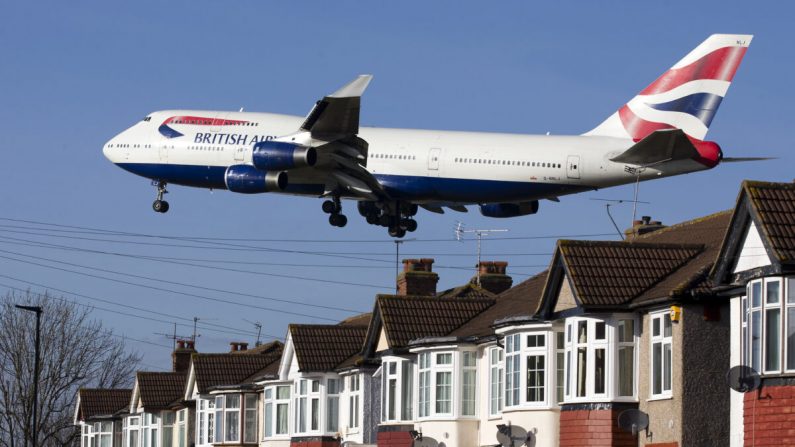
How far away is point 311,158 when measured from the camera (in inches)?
2403

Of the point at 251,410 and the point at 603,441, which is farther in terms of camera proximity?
the point at 251,410

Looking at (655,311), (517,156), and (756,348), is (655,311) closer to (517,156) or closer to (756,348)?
Answer: (756,348)

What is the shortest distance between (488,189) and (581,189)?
377cm

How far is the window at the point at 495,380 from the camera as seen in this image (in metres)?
45.8

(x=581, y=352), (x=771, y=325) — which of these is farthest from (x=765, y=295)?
(x=581, y=352)

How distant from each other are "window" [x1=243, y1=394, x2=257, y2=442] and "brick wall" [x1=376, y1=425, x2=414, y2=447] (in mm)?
16917

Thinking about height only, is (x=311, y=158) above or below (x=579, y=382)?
above

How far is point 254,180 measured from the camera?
6228 cm

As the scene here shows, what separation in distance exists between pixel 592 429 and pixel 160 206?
35.0 meters

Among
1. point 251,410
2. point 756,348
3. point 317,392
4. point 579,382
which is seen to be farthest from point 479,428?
point 251,410

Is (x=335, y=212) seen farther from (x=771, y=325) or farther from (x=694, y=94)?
(x=771, y=325)

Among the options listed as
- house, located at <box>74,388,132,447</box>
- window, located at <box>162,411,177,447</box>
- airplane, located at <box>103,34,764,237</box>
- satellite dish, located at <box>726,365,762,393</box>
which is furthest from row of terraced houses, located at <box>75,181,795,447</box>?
house, located at <box>74,388,132,447</box>

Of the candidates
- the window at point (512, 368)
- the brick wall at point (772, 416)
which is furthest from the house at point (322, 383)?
the brick wall at point (772, 416)

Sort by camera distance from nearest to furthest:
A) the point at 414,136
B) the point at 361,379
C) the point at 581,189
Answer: the point at 361,379
the point at 581,189
the point at 414,136
